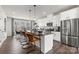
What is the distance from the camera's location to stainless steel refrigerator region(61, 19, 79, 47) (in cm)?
235

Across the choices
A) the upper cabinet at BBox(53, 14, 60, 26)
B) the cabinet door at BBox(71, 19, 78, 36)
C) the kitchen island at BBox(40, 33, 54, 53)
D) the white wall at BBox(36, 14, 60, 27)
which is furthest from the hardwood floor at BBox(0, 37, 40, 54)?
the cabinet door at BBox(71, 19, 78, 36)

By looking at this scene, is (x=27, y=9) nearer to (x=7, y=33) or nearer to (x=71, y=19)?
(x=7, y=33)

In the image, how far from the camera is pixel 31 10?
2.20 m

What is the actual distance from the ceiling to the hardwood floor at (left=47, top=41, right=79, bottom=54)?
34.3 inches

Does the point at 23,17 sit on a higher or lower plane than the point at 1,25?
higher

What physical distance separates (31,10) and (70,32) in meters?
1.38

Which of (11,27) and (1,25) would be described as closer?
(11,27)

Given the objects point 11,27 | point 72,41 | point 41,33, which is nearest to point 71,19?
point 72,41

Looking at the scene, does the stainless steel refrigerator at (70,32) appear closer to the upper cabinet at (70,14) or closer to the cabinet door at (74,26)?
Answer: the cabinet door at (74,26)

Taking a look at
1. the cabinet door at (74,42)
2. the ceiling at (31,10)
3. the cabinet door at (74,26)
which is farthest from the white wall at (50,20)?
→ the cabinet door at (74,42)
